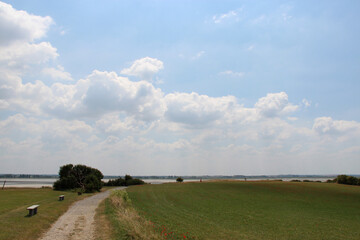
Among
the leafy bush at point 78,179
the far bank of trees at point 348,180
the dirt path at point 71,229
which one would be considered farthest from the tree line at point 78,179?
the far bank of trees at point 348,180

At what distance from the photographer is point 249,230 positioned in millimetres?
18984

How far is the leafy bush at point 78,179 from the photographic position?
5850cm

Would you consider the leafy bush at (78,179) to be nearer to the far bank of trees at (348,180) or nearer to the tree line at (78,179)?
the tree line at (78,179)

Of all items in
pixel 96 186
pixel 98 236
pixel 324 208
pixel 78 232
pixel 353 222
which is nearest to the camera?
pixel 98 236

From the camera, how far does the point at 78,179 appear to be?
222 ft

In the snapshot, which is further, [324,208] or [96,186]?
[96,186]

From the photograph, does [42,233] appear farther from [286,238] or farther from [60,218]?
[286,238]

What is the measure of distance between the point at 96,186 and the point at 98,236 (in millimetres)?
49697

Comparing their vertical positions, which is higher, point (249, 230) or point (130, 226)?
point (130, 226)

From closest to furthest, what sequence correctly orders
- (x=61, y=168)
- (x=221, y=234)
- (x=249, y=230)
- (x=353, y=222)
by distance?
(x=221, y=234), (x=249, y=230), (x=353, y=222), (x=61, y=168)

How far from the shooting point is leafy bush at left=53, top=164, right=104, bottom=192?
58500 millimetres

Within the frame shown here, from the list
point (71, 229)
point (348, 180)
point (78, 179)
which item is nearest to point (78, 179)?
point (78, 179)

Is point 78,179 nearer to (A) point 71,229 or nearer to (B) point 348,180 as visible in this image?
(A) point 71,229

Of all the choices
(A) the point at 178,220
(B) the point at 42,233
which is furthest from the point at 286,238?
(B) the point at 42,233
